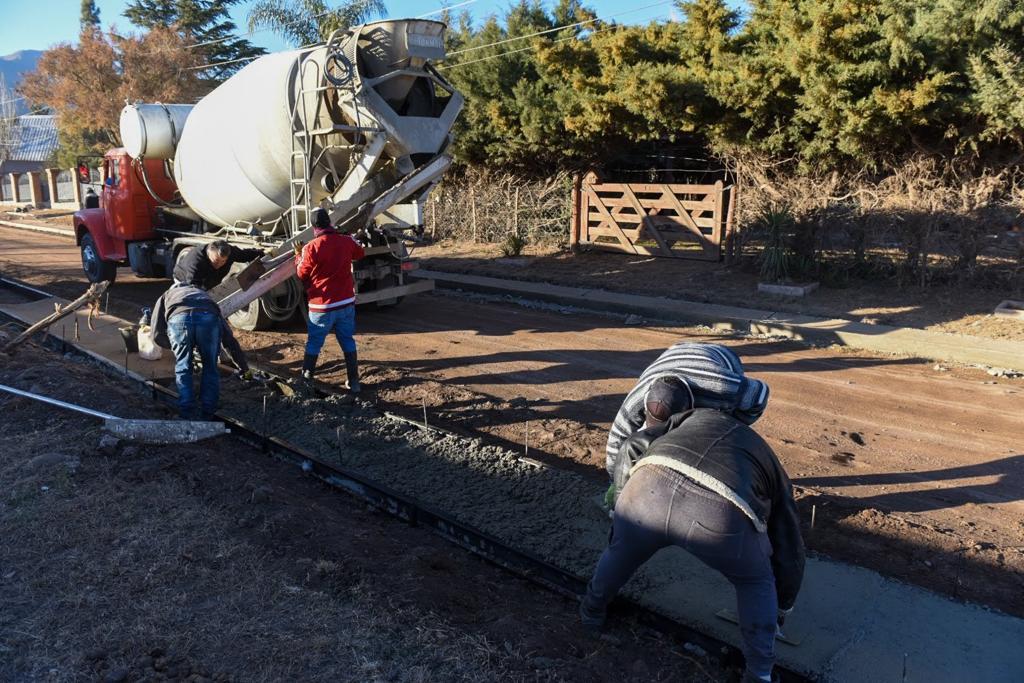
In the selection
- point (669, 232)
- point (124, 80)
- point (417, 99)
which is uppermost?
point (124, 80)

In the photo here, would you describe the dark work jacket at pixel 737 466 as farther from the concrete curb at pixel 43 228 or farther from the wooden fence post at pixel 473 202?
the concrete curb at pixel 43 228

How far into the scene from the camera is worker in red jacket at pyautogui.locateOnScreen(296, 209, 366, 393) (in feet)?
23.7

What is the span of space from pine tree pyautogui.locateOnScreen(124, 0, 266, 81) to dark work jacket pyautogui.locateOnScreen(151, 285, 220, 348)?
102ft

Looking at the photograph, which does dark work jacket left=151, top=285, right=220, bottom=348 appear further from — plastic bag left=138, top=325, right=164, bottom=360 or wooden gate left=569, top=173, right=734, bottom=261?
wooden gate left=569, top=173, right=734, bottom=261

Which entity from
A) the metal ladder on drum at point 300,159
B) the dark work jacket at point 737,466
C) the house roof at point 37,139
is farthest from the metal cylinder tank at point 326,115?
the house roof at point 37,139

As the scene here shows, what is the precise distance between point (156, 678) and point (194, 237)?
928cm

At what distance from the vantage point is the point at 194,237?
11.2m

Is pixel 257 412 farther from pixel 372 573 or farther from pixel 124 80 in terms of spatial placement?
pixel 124 80

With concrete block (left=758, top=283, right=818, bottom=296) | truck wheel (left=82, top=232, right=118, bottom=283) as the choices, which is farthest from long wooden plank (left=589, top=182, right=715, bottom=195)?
truck wheel (left=82, top=232, right=118, bottom=283)

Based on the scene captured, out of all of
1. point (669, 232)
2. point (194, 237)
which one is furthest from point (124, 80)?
point (669, 232)

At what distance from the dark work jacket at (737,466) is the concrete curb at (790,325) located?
696 centimetres

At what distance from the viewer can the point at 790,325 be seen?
10.2 metres

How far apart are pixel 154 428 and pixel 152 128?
741 cm

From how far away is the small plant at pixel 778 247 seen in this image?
1247 centimetres
